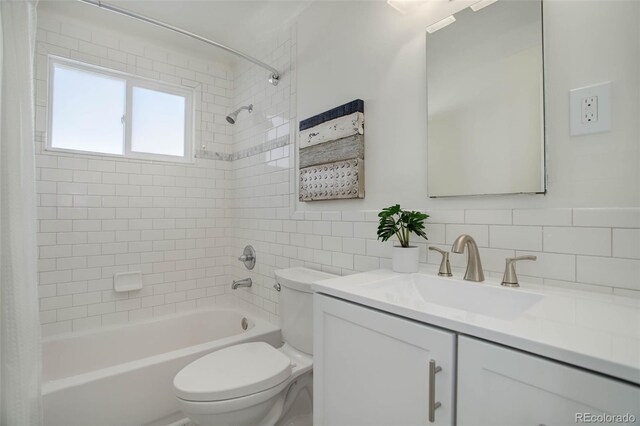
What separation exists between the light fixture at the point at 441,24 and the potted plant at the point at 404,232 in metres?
0.76

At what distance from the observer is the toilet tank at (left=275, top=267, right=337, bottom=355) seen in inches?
61.7

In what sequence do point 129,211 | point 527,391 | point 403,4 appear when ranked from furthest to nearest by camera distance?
point 129,211, point 403,4, point 527,391

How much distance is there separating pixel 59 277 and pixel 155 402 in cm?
119

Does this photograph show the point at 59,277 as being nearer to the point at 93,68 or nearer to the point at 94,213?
the point at 94,213

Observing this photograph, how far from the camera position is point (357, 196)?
1.57m

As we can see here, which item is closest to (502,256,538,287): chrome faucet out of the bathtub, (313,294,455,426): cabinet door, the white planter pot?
the white planter pot

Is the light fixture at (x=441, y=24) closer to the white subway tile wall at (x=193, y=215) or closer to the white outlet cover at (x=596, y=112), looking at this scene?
the white outlet cover at (x=596, y=112)

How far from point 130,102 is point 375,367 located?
263 centimetres

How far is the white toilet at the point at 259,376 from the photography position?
1.24 meters

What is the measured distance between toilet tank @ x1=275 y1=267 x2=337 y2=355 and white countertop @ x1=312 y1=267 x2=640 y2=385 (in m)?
0.61

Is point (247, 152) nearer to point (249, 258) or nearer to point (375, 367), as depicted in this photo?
point (249, 258)

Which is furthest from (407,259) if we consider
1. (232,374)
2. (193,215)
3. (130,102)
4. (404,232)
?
(130,102)

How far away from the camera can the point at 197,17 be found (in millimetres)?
2234

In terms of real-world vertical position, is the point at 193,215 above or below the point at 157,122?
below
